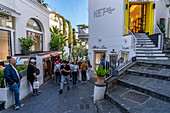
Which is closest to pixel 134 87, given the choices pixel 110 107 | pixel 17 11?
pixel 110 107

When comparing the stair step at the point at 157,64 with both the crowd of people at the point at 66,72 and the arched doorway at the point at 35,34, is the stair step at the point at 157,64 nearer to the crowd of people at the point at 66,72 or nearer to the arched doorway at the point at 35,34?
the crowd of people at the point at 66,72

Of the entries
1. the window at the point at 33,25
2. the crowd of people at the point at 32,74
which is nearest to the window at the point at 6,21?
the window at the point at 33,25

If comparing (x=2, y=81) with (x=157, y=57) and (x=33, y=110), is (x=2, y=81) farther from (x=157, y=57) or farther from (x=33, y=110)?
(x=157, y=57)

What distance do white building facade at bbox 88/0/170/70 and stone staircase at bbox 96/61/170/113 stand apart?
16.9ft

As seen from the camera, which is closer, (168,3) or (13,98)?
(13,98)

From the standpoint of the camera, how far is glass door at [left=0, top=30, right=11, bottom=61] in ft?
24.5

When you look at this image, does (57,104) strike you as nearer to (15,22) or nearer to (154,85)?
(154,85)

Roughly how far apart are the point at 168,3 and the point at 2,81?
48.7ft

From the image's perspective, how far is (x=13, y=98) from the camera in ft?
14.6

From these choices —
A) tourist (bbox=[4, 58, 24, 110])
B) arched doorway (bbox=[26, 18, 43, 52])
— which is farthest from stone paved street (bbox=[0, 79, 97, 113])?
arched doorway (bbox=[26, 18, 43, 52])

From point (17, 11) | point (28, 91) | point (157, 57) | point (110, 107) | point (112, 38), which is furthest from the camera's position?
point (112, 38)

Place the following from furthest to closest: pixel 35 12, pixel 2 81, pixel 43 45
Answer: pixel 43 45
pixel 35 12
pixel 2 81

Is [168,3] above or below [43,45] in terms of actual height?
above

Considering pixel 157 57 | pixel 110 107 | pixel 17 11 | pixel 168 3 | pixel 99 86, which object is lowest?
pixel 110 107
